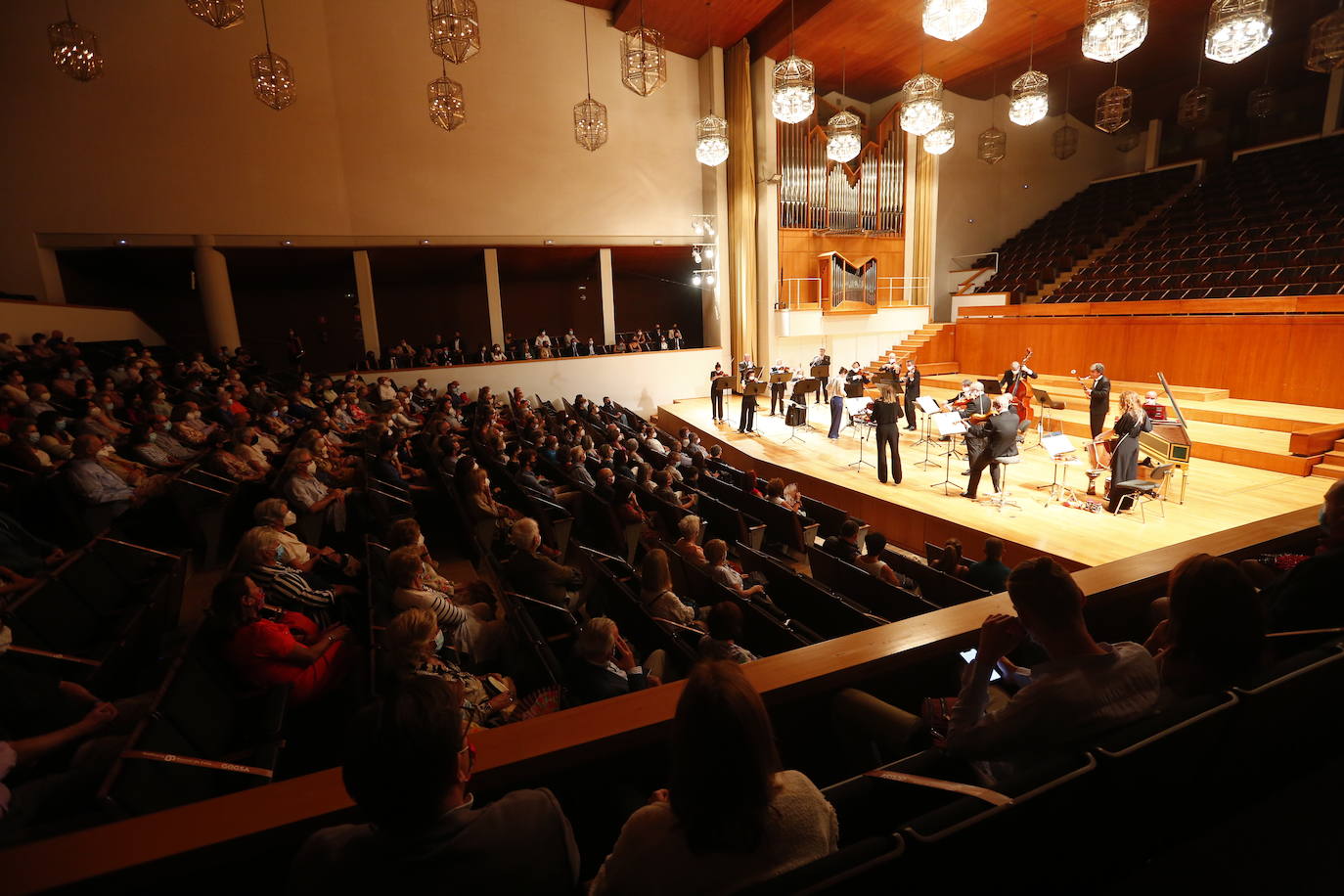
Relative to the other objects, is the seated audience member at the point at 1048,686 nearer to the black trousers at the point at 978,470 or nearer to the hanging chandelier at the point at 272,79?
the black trousers at the point at 978,470

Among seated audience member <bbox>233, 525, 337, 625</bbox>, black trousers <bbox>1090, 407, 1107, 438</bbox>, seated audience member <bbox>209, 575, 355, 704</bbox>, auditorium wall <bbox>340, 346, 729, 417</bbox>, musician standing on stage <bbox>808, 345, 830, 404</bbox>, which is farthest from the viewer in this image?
auditorium wall <bbox>340, 346, 729, 417</bbox>

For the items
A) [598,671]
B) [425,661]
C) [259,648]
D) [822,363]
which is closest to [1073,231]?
[822,363]

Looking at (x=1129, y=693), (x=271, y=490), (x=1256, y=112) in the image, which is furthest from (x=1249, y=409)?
(x=271, y=490)

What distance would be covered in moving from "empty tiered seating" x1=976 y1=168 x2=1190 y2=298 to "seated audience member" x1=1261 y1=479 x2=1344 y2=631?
12816mm

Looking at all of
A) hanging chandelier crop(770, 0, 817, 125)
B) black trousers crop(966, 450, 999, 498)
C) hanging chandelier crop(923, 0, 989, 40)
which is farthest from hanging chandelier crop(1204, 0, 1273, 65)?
black trousers crop(966, 450, 999, 498)

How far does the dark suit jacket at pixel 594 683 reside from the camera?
7.34 ft

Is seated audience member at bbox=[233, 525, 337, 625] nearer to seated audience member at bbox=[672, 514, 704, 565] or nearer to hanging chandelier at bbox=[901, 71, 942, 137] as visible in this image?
seated audience member at bbox=[672, 514, 704, 565]

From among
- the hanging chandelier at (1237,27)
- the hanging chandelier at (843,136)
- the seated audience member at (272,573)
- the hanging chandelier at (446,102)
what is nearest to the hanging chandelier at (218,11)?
Answer: the hanging chandelier at (446,102)

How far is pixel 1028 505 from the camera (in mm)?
5902

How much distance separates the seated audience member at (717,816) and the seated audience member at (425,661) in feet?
4.38

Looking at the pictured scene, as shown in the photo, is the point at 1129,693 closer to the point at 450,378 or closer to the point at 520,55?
the point at 450,378

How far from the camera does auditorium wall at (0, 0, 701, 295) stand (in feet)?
31.2

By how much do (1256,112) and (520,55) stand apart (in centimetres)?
1187

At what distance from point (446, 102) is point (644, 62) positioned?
2021mm
